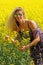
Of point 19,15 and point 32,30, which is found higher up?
point 19,15

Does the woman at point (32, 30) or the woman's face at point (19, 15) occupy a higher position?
the woman's face at point (19, 15)

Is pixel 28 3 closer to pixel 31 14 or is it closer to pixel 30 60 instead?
pixel 31 14

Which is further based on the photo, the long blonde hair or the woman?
the long blonde hair

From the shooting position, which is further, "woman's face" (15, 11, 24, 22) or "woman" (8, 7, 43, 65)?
"woman's face" (15, 11, 24, 22)

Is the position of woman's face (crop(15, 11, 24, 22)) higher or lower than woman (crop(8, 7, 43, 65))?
higher

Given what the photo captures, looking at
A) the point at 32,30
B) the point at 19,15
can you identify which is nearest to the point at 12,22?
the point at 19,15

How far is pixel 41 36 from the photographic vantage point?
4.00 m

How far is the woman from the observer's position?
13.0 feet

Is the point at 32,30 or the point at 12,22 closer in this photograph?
the point at 32,30

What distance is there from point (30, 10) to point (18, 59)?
130 cm

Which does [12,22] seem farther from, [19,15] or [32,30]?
[32,30]

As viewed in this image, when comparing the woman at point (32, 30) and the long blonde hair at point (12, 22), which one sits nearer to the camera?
the woman at point (32, 30)

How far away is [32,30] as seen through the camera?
399cm

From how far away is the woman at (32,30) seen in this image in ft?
13.0
